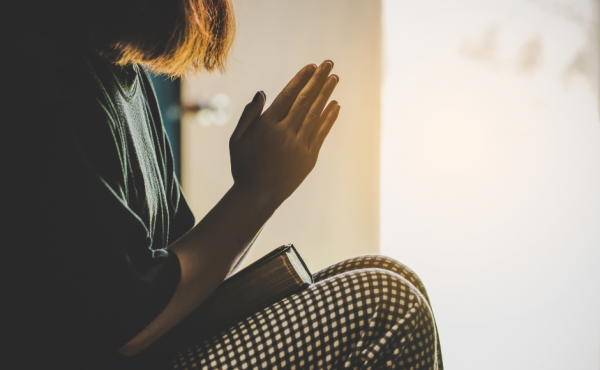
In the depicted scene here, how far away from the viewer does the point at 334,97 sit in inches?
45.6

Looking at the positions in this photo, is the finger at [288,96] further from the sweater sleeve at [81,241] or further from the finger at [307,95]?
the sweater sleeve at [81,241]

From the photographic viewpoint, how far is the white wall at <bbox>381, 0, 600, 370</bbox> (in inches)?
33.2

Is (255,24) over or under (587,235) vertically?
over

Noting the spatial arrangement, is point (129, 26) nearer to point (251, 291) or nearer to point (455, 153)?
point (251, 291)

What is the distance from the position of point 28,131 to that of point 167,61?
7.5 inches

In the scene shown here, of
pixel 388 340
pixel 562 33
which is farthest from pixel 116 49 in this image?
pixel 562 33

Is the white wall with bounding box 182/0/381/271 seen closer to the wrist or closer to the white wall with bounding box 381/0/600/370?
the white wall with bounding box 381/0/600/370

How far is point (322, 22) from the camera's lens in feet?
3.78

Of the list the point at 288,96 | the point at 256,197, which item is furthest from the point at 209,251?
the point at 288,96

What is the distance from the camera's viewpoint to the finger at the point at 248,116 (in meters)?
0.50

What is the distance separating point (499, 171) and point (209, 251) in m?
A: 0.78

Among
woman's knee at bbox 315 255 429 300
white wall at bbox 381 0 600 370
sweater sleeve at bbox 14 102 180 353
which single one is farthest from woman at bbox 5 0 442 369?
white wall at bbox 381 0 600 370

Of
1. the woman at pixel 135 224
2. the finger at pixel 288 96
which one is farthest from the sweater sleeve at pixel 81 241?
the finger at pixel 288 96

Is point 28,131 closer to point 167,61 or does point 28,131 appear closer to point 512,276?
point 167,61
